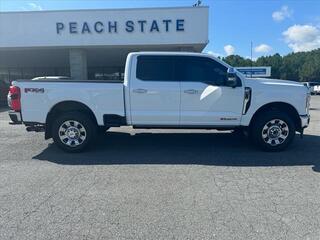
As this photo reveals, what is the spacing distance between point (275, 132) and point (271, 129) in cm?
11

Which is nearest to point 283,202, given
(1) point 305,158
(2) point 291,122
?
(1) point 305,158

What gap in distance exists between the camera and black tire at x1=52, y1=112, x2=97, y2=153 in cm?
643

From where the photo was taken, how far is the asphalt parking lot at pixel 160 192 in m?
3.38

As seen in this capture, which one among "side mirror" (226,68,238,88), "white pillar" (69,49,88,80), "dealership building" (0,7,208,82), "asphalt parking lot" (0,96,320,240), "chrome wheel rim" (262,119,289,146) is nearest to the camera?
"asphalt parking lot" (0,96,320,240)

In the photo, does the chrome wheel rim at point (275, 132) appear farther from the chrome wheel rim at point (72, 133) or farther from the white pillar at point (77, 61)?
the white pillar at point (77, 61)

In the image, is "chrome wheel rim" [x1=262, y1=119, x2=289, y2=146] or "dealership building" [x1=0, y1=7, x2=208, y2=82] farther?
"dealership building" [x1=0, y1=7, x2=208, y2=82]

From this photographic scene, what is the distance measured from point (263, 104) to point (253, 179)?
6.90 ft

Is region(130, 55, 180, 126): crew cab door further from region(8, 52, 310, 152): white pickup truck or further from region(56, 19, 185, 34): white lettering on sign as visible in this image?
region(56, 19, 185, 34): white lettering on sign

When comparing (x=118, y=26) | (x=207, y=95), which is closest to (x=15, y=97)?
(x=207, y=95)

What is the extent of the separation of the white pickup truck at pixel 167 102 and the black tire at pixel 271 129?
0.07 feet

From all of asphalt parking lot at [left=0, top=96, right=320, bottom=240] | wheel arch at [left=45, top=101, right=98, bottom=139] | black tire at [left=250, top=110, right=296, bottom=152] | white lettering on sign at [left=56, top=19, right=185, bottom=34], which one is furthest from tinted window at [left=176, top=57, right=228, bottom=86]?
white lettering on sign at [left=56, top=19, right=185, bottom=34]

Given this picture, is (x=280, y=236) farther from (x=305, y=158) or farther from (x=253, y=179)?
(x=305, y=158)

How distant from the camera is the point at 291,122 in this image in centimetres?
645

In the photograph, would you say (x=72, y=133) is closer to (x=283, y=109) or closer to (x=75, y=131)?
(x=75, y=131)
